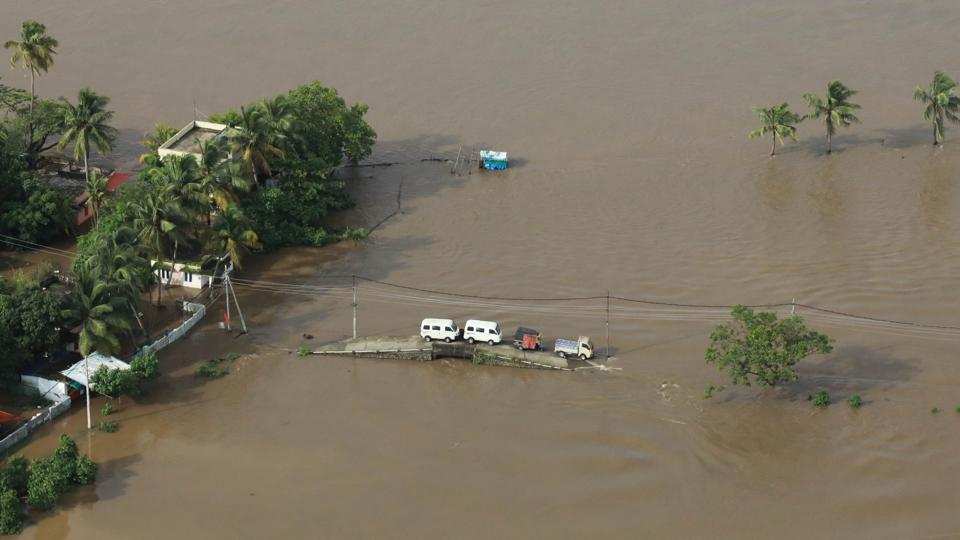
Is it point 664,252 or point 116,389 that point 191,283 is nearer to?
point 116,389

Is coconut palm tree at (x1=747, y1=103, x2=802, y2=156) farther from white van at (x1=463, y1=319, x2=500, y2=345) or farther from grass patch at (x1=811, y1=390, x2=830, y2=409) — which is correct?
white van at (x1=463, y1=319, x2=500, y2=345)

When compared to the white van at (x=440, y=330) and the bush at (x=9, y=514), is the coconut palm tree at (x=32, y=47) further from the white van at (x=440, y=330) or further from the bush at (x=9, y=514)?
the bush at (x=9, y=514)

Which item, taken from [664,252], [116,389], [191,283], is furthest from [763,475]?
[191,283]

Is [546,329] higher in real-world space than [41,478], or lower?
higher

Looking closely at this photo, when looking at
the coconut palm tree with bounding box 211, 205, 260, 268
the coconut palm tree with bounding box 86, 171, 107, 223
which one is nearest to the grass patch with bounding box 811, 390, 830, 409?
the coconut palm tree with bounding box 211, 205, 260, 268

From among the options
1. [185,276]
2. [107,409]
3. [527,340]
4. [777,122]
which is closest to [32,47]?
[185,276]

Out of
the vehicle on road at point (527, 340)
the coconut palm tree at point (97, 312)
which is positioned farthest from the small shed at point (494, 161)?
the coconut palm tree at point (97, 312)
